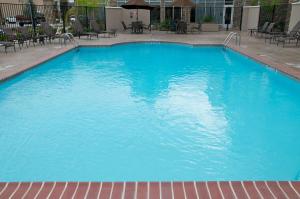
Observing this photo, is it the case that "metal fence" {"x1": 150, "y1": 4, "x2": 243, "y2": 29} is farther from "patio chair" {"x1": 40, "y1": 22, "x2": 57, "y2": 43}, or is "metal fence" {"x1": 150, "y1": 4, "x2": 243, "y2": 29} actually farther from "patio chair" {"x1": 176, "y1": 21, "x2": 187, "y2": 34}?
"patio chair" {"x1": 40, "y1": 22, "x2": 57, "y2": 43}

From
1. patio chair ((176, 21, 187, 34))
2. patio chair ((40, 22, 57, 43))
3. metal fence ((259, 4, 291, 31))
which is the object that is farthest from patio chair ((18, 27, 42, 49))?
metal fence ((259, 4, 291, 31))

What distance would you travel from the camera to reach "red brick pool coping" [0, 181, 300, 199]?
278 centimetres

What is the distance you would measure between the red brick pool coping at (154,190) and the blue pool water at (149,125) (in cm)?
99

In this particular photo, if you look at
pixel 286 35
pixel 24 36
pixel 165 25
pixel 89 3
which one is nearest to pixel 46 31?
pixel 24 36

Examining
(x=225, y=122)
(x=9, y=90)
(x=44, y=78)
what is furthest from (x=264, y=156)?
(x=44, y=78)

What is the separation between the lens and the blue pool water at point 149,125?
13.6 ft

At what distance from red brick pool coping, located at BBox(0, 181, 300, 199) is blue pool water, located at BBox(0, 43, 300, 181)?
3.25 feet

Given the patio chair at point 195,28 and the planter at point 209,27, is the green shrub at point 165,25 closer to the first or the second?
the patio chair at point 195,28

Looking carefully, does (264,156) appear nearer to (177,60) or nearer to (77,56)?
(177,60)

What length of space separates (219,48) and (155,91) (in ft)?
25.4

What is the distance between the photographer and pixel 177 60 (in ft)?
39.5

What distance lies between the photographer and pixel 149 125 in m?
5.56

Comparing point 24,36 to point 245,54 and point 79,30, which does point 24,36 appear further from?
point 245,54

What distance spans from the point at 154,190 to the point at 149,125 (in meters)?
2.70
